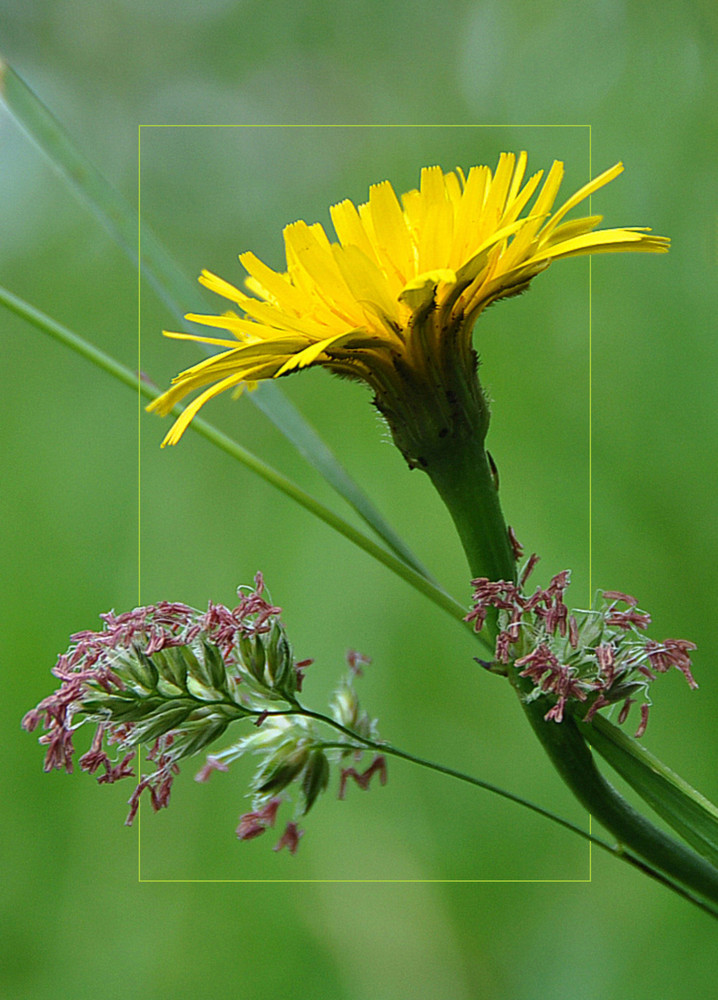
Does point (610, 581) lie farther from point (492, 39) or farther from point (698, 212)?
point (492, 39)

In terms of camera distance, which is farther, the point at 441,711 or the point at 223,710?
the point at 441,711

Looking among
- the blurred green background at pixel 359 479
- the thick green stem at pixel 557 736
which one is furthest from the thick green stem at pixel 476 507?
the blurred green background at pixel 359 479

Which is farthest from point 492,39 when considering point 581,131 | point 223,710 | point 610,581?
point 223,710

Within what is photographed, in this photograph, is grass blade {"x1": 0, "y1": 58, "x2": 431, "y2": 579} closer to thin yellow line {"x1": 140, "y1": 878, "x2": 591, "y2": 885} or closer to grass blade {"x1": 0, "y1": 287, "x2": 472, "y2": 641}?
grass blade {"x1": 0, "y1": 287, "x2": 472, "y2": 641}

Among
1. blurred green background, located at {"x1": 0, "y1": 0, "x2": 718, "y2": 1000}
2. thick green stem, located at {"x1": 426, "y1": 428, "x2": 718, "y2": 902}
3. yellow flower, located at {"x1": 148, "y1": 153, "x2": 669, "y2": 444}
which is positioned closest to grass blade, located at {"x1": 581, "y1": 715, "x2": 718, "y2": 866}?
thick green stem, located at {"x1": 426, "y1": 428, "x2": 718, "y2": 902}

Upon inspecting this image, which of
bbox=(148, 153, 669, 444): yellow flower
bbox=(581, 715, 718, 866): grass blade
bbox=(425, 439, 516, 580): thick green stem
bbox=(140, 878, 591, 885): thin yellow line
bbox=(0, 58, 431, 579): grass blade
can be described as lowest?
bbox=(140, 878, 591, 885): thin yellow line

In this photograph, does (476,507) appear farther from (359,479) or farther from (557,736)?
(359,479)

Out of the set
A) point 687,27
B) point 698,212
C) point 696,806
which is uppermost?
point 687,27

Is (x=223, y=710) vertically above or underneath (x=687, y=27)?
underneath
